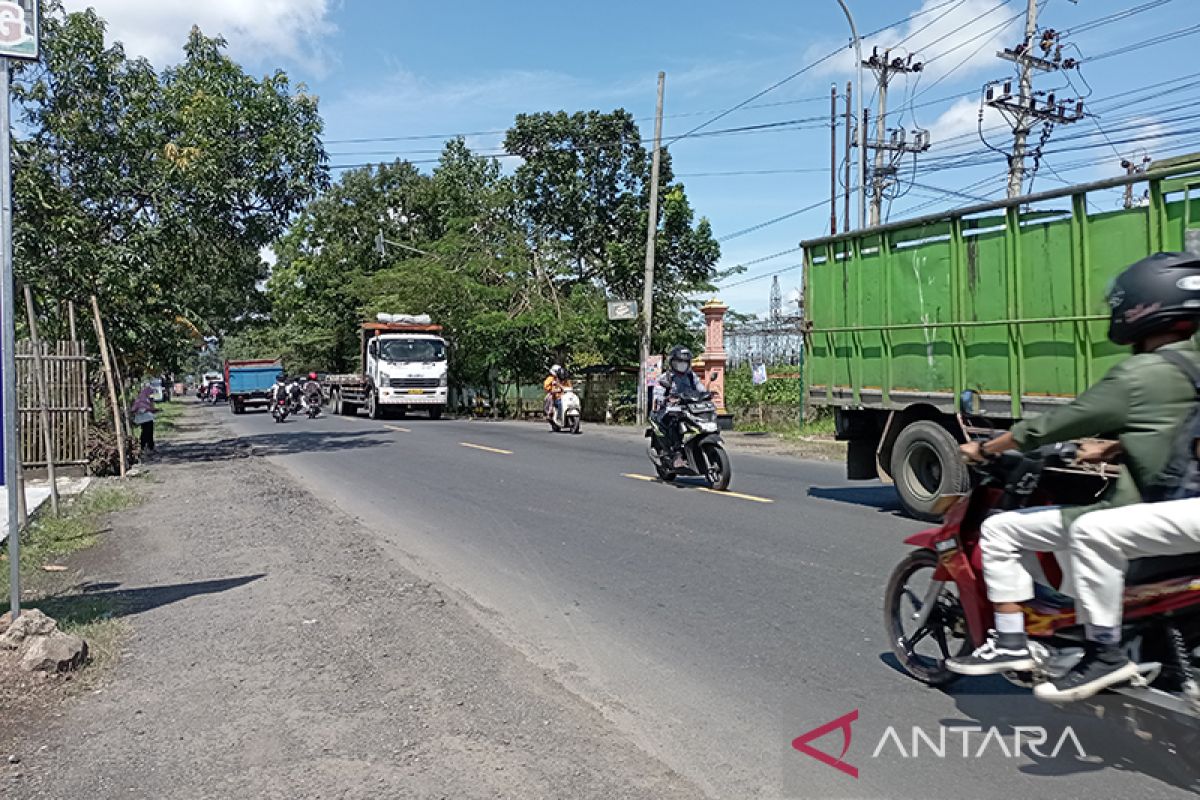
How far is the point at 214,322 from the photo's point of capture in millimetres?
60094

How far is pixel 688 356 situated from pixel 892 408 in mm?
2692

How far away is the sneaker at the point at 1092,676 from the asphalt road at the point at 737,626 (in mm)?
307

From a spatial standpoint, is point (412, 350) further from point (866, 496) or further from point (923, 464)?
point (923, 464)

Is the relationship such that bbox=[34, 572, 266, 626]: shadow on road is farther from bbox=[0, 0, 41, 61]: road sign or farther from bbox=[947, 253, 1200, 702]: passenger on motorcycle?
bbox=[947, 253, 1200, 702]: passenger on motorcycle

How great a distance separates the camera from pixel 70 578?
7.57 meters

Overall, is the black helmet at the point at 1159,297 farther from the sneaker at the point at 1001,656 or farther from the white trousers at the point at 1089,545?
the sneaker at the point at 1001,656

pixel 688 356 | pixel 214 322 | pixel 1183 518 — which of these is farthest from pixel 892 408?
pixel 214 322

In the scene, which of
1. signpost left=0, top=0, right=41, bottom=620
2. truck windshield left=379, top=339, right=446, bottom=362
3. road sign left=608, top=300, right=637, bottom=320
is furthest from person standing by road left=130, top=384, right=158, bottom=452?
signpost left=0, top=0, right=41, bottom=620

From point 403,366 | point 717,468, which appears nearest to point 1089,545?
point 717,468

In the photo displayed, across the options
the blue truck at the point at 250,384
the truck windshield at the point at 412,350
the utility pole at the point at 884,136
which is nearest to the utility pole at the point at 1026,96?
the utility pole at the point at 884,136

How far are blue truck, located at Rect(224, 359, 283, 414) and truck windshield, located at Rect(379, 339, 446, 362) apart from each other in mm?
16940

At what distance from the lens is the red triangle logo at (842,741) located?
3787mm

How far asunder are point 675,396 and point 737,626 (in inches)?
244

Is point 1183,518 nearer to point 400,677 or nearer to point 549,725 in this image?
point 549,725
